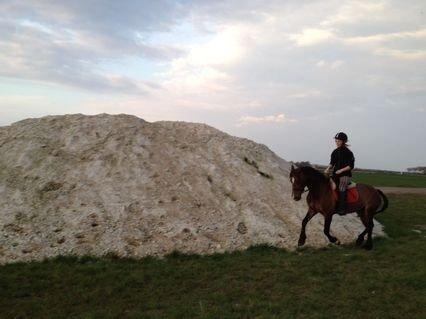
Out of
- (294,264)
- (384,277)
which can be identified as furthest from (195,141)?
(384,277)

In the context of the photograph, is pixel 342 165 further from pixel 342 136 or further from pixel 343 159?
pixel 342 136

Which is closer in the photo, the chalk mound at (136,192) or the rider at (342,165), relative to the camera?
the chalk mound at (136,192)

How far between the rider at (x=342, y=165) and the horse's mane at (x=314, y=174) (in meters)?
0.36

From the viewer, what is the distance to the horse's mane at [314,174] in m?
12.8

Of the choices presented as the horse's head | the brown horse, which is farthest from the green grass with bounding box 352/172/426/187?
the horse's head

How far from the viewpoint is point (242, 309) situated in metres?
8.30

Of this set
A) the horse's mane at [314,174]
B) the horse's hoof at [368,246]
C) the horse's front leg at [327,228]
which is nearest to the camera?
the horse's mane at [314,174]

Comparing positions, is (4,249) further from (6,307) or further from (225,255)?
(225,255)

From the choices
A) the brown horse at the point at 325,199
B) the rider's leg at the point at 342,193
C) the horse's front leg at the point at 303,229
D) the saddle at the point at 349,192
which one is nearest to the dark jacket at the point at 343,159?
the rider's leg at the point at 342,193

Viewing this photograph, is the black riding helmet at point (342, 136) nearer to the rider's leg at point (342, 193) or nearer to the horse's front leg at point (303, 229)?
the rider's leg at point (342, 193)

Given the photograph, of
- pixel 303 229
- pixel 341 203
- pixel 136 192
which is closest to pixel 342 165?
pixel 341 203

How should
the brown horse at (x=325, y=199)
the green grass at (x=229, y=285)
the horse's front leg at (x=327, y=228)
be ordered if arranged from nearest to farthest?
the green grass at (x=229, y=285) → the brown horse at (x=325, y=199) → the horse's front leg at (x=327, y=228)

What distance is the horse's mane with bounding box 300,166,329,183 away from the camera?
41.9 ft

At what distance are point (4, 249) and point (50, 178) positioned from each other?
3.25m
